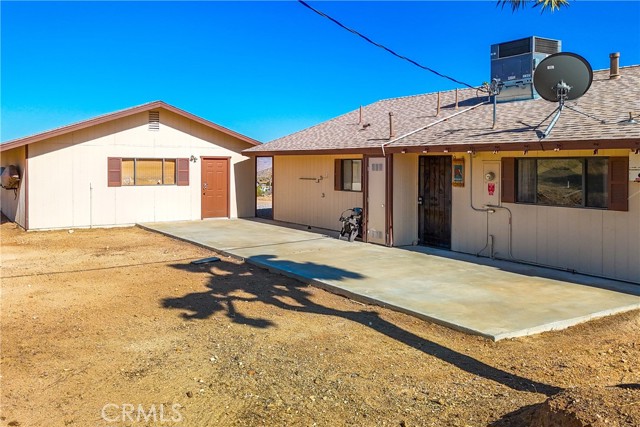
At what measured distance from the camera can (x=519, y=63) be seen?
13.4 meters

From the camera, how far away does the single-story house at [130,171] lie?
1639 centimetres

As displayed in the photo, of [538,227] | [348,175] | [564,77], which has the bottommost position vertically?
[538,227]

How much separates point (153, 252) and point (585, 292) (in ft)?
29.3

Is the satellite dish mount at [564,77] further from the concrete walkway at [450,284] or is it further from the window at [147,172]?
the window at [147,172]

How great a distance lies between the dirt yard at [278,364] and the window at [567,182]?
2.63 meters

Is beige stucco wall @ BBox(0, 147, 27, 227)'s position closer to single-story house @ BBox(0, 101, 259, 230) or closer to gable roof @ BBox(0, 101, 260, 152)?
single-story house @ BBox(0, 101, 259, 230)

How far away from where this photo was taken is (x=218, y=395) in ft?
15.3

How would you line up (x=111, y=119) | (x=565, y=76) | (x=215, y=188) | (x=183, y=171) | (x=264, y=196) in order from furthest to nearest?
(x=264, y=196)
(x=215, y=188)
(x=183, y=171)
(x=111, y=119)
(x=565, y=76)

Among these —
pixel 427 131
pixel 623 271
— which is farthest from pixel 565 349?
pixel 427 131

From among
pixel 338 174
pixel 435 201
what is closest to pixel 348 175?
pixel 338 174

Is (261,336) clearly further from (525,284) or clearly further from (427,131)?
(427,131)

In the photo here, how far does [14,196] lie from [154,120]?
557 centimetres

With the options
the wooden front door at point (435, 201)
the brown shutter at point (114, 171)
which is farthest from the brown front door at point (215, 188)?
the wooden front door at point (435, 201)

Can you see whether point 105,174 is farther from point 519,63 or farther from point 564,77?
point 564,77
